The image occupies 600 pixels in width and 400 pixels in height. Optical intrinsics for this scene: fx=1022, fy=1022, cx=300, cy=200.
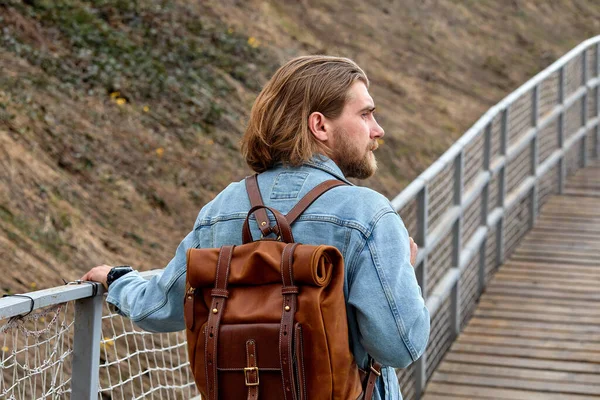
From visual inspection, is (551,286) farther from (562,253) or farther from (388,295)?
(388,295)

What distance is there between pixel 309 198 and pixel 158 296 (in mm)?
564

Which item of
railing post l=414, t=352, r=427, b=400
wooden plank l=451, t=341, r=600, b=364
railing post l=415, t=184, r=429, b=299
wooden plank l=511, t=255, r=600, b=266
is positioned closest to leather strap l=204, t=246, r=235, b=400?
railing post l=415, t=184, r=429, b=299

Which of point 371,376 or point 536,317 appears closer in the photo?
point 371,376

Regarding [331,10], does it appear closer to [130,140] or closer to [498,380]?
[130,140]

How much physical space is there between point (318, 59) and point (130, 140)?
5.87 m

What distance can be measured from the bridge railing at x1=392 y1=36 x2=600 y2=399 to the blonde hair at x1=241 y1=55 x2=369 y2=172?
203 cm

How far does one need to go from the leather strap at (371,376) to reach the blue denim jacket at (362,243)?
30 mm

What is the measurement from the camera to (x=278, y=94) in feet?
8.77

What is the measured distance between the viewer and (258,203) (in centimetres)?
260

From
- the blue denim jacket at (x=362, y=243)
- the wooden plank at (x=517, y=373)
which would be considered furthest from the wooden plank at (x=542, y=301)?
the blue denim jacket at (x=362, y=243)

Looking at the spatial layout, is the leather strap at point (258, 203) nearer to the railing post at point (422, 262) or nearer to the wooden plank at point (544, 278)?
the railing post at point (422, 262)

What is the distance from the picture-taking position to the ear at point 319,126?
2645mm

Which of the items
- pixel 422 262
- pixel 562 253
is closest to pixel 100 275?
pixel 422 262

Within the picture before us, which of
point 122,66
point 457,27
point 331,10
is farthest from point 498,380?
point 457,27
